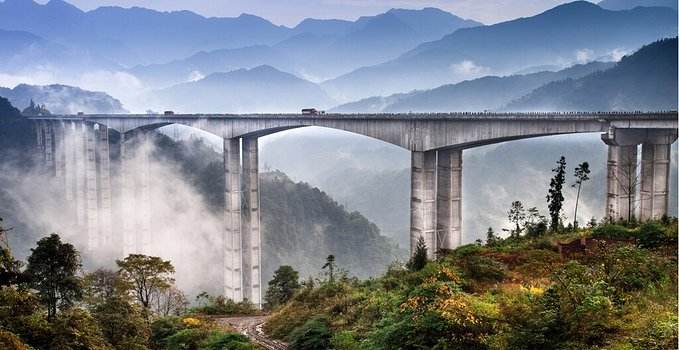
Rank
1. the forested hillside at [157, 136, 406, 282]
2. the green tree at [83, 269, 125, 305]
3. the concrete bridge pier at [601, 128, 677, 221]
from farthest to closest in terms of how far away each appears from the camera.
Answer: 1. the forested hillside at [157, 136, 406, 282]
2. the concrete bridge pier at [601, 128, 677, 221]
3. the green tree at [83, 269, 125, 305]

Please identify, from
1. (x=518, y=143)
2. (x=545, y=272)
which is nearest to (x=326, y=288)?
(x=545, y=272)

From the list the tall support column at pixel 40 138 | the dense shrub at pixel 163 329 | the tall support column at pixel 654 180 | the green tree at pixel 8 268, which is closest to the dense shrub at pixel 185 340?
the dense shrub at pixel 163 329

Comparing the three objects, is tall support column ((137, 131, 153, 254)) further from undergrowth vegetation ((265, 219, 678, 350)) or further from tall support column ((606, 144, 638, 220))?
tall support column ((606, 144, 638, 220))

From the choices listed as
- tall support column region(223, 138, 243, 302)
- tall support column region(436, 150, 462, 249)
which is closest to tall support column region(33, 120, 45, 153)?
tall support column region(223, 138, 243, 302)

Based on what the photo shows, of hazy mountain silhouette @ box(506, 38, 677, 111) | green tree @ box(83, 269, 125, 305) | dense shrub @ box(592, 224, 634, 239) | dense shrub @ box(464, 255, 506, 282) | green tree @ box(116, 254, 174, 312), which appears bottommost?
green tree @ box(83, 269, 125, 305)

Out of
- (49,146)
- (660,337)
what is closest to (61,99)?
(49,146)

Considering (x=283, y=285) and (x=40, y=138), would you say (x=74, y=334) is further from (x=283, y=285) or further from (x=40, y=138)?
(x=40, y=138)

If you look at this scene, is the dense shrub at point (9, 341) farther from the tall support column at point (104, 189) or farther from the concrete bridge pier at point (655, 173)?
the tall support column at point (104, 189)
